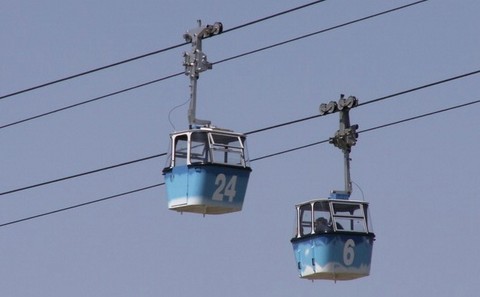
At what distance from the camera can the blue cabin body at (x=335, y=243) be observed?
1222 inches

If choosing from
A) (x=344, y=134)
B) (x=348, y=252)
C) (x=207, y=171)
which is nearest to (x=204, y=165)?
(x=207, y=171)

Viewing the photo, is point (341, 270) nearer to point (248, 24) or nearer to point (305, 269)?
point (305, 269)

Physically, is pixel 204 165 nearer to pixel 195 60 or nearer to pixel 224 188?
pixel 224 188

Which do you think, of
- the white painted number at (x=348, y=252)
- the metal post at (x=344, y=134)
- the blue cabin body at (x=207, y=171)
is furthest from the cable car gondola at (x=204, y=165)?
the white painted number at (x=348, y=252)

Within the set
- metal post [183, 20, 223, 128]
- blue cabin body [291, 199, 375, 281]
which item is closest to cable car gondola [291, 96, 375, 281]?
blue cabin body [291, 199, 375, 281]

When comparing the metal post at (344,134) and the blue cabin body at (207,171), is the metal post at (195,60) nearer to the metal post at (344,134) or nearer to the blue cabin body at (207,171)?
the blue cabin body at (207,171)

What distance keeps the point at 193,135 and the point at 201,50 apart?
161cm

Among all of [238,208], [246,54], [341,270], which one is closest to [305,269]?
[341,270]

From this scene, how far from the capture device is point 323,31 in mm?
27391

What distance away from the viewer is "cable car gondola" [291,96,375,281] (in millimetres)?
31016

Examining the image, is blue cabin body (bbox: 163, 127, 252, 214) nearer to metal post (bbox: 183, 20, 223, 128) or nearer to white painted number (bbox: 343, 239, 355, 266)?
metal post (bbox: 183, 20, 223, 128)

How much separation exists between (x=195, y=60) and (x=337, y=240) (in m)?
5.27

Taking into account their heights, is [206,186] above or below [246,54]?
below

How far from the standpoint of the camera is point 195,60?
93.0ft
